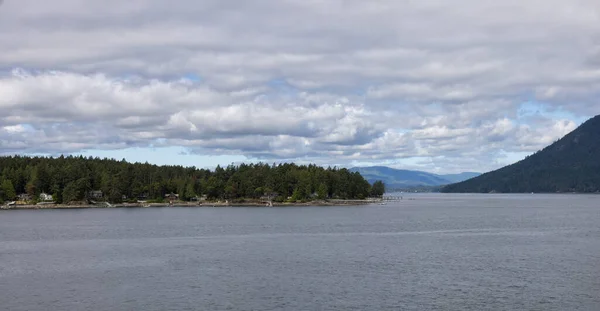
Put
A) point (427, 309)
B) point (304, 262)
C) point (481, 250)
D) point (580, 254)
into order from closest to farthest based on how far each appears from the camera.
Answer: point (427, 309), point (304, 262), point (580, 254), point (481, 250)

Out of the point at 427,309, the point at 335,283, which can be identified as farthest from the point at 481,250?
the point at 427,309

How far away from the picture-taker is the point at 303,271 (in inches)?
2498

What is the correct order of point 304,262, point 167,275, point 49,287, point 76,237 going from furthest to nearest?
point 76,237 → point 304,262 → point 167,275 → point 49,287

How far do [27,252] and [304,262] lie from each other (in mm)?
39701

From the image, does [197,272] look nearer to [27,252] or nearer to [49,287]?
[49,287]

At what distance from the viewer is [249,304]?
155ft

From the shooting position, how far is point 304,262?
7031cm

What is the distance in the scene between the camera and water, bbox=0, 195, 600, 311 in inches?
1898

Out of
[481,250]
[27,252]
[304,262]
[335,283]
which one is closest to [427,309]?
[335,283]

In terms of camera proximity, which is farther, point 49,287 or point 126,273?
point 126,273

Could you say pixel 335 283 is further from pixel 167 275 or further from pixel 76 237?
pixel 76 237

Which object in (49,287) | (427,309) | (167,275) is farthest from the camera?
(167,275)

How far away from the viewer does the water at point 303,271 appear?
1898 inches

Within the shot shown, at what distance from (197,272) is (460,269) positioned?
27.2 meters
